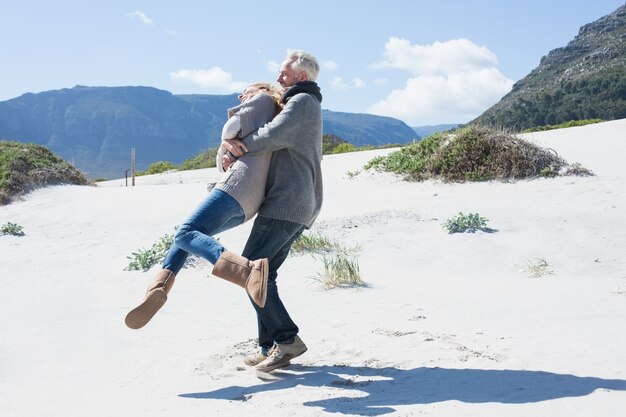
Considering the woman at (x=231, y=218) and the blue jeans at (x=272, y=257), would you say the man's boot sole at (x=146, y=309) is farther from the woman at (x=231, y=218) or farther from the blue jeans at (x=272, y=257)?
the blue jeans at (x=272, y=257)

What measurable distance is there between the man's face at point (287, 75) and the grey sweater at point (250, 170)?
149 millimetres

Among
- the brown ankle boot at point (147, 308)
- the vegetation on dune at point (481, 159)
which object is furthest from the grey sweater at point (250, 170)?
the vegetation on dune at point (481, 159)

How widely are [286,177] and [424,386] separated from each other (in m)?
1.47

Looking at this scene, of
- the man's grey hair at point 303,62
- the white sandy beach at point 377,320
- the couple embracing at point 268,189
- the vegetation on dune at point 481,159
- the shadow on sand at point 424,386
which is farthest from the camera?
the vegetation on dune at point 481,159

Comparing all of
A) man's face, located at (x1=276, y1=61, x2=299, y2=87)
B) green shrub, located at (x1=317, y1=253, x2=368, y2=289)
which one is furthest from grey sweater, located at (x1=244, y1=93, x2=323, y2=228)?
green shrub, located at (x1=317, y1=253, x2=368, y2=289)

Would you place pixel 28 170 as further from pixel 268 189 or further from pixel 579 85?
pixel 579 85

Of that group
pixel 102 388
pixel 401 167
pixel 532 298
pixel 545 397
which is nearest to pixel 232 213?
pixel 102 388

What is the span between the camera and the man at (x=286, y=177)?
3.98m

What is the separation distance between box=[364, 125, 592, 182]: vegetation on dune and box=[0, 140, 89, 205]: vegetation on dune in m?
8.09

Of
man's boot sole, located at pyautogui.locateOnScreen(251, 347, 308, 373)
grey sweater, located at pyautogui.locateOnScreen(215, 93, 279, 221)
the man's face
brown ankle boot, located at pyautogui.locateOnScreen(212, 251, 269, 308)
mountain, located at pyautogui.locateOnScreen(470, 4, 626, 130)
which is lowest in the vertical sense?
man's boot sole, located at pyautogui.locateOnScreen(251, 347, 308, 373)

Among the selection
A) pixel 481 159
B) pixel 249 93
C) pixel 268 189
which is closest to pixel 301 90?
pixel 249 93

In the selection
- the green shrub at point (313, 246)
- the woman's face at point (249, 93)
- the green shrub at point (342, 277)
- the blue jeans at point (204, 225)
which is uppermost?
the woman's face at point (249, 93)

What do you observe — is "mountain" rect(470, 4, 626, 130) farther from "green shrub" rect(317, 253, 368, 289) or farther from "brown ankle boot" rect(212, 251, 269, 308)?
"brown ankle boot" rect(212, 251, 269, 308)

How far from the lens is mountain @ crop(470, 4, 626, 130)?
4422 cm
